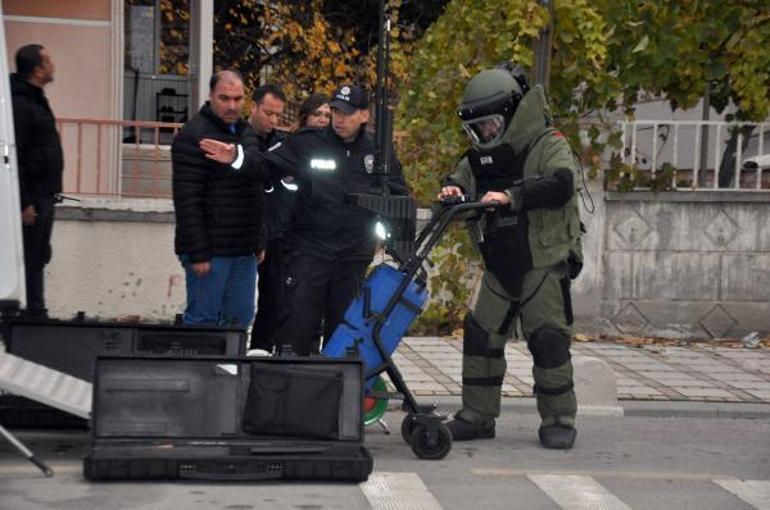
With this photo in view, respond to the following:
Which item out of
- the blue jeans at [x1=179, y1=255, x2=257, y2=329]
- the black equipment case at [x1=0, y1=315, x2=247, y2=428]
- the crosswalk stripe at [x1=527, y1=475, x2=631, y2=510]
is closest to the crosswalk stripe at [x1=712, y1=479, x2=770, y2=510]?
the crosswalk stripe at [x1=527, y1=475, x2=631, y2=510]

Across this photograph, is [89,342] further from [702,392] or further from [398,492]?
[702,392]

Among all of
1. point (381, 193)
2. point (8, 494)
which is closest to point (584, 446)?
point (381, 193)

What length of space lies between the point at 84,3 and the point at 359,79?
6624 millimetres

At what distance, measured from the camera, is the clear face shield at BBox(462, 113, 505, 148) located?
857 centimetres

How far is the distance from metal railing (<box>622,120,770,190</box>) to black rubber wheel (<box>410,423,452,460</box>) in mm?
5779

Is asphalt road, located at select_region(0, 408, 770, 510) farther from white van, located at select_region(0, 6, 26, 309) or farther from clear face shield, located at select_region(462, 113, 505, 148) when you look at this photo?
clear face shield, located at select_region(462, 113, 505, 148)

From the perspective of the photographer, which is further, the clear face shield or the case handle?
the clear face shield

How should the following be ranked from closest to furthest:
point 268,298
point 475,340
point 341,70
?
point 475,340
point 268,298
point 341,70

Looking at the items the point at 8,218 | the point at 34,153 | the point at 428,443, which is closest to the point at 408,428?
the point at 428,443

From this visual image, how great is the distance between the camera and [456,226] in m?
13.3

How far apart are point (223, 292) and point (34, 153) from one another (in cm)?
209

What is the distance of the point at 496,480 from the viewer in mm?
7773

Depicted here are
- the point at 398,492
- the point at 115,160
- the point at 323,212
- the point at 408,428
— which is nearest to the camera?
the point at 398,492

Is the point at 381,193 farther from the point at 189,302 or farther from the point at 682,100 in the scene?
the point at 682,100
